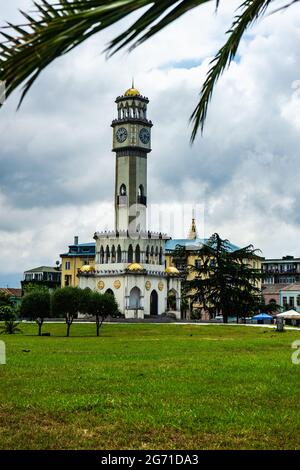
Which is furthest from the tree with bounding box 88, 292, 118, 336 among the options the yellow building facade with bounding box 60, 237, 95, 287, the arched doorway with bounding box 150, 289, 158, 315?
the yellow building facade with bounding box 60, 237, 95, 287

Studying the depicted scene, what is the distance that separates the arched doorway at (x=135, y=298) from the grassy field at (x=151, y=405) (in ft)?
202

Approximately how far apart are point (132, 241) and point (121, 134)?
14288 mm

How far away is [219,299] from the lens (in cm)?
6869

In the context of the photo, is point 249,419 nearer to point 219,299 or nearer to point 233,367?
point 233,367

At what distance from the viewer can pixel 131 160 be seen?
85562 millimetres

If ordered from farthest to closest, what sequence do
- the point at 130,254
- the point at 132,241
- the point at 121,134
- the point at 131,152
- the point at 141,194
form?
the point at 121,134, the point at 141,194, the point at 131,152, the point at 130,254, the point at 132,241

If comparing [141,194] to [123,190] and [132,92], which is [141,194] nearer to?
[123,190]

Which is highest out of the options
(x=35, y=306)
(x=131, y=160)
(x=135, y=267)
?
(x=131, y=160)

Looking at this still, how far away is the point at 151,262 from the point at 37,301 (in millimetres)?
38066

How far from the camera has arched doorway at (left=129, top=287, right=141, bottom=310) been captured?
82012 millimetres

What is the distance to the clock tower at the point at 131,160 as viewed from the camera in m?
85.4

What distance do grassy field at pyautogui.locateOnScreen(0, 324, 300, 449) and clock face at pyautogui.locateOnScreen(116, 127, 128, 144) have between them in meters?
67.8

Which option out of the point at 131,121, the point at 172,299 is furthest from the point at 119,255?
the point at 131,121
